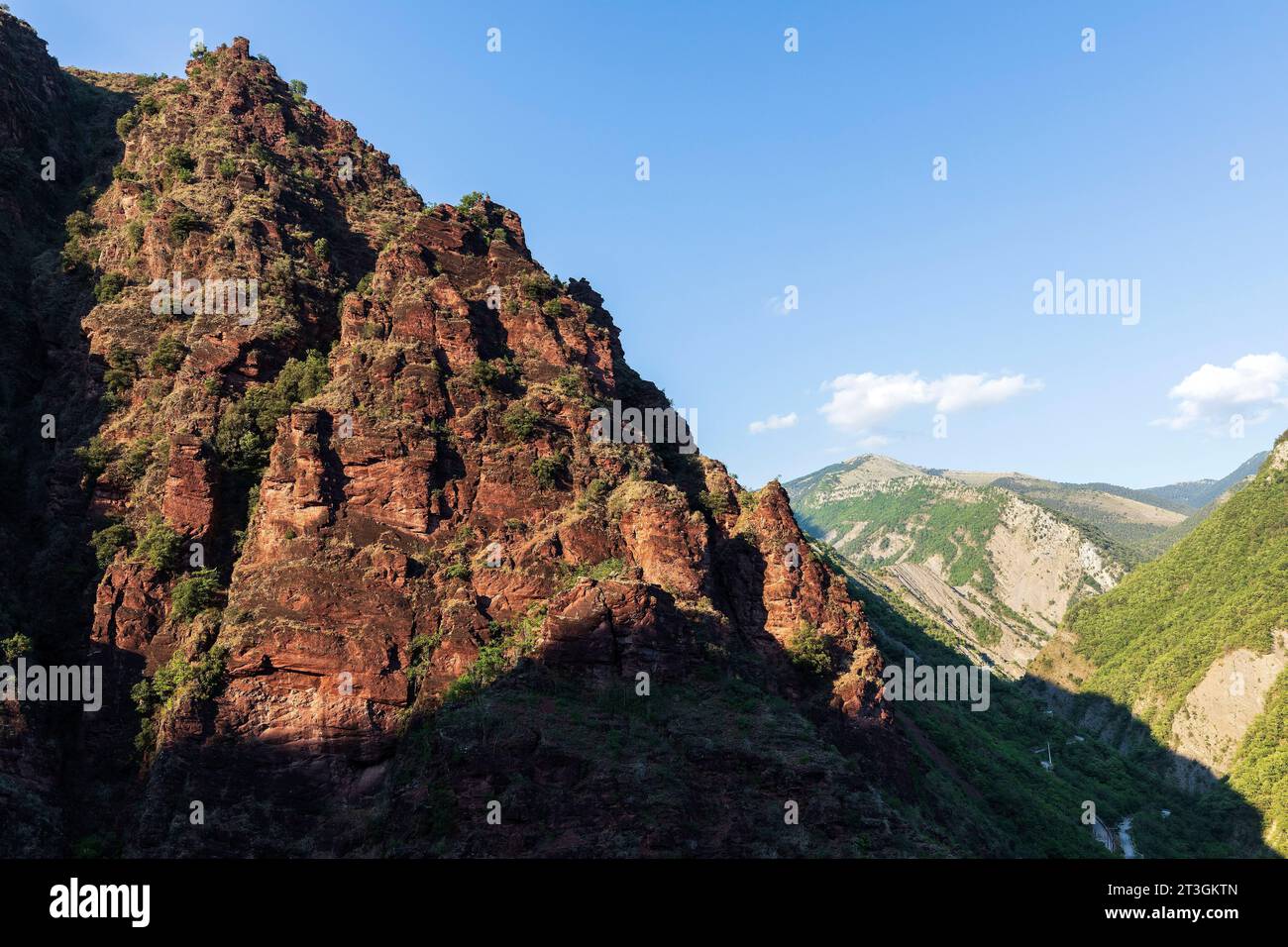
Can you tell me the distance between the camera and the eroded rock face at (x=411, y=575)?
28.9 metres

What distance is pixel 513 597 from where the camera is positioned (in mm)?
35938

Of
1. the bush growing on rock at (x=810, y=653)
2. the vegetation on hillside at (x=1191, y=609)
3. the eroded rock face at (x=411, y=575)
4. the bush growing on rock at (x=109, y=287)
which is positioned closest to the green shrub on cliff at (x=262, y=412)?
the eroded rock face at (x=411, y=575)

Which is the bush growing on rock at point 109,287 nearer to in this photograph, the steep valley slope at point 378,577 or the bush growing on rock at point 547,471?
the steep valley slope at point 378,577

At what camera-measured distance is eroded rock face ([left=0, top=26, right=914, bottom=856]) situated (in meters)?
28.9

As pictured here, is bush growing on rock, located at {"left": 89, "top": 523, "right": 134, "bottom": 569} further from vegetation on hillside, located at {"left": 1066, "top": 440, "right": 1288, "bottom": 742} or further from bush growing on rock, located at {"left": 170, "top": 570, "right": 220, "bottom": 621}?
vegetation on hillside, located at {"left": 1066, "top": 440, "right": 1288, "bottom": 742}

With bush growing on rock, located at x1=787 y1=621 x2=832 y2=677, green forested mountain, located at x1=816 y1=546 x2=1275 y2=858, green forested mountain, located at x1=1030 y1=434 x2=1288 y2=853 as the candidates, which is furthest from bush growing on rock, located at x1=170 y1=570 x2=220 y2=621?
green forested mountain, located at x1=1030 y1=434 x2=1288 y2=853

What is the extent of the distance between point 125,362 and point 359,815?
27.6m

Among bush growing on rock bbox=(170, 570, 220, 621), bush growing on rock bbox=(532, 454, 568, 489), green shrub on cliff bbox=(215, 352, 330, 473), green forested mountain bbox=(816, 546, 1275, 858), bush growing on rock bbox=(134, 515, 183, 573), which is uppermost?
green shrub on cliff bbox=(215, 352, 330, 473)

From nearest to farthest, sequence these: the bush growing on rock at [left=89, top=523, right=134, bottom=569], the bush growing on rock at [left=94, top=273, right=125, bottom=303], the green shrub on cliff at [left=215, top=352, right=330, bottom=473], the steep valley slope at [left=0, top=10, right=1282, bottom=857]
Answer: the steep valley slope at [left=0, top=10, right=1282, bottom=857]
the bush growing on rock at [left=89, top=523, right=134, bottom=569]
the green shrub on cliff at [left=215, top=352, right=330, bottom=473]
the bush growing on rock at [left=94, top=273, right=125, bottom=303]

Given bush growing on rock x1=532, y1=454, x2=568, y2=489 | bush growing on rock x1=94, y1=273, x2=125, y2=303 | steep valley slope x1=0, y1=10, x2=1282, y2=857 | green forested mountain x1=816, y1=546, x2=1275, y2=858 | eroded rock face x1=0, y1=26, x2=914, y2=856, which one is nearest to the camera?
steep valley slope x1=0, y1=10, x2=1282, y2=857

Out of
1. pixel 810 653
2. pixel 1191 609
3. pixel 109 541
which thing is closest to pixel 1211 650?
pixel 1191 609

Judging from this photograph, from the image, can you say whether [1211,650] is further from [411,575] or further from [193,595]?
[193,595]
